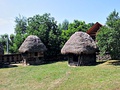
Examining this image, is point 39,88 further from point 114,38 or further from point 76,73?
point 114,38

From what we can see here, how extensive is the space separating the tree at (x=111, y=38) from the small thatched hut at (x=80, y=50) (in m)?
1.69

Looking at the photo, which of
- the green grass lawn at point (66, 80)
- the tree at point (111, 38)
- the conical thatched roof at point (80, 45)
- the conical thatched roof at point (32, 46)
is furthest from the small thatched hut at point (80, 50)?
the conical thatched roof at point (32, 46)

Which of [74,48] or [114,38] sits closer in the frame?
[114,38]

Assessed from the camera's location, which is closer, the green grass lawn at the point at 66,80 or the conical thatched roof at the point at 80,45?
the green grass lawn at the point at 66,80

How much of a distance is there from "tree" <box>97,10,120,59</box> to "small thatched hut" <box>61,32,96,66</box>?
66.3 inches

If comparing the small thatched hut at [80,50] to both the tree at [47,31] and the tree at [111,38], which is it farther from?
the tree at [47,31]

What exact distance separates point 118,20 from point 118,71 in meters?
6.71

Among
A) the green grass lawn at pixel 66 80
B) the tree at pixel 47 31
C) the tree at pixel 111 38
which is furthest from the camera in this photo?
the tree at pixel 47 31

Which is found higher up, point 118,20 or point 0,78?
point 118,20

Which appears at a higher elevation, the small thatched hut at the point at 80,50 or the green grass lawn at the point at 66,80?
the small thatched hut at the point at 80,50

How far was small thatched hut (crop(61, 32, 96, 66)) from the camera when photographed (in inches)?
957

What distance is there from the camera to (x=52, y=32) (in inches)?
1369

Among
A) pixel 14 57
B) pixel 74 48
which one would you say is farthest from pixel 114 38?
pixel 14 57

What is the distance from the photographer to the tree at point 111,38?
22688 millimetres
